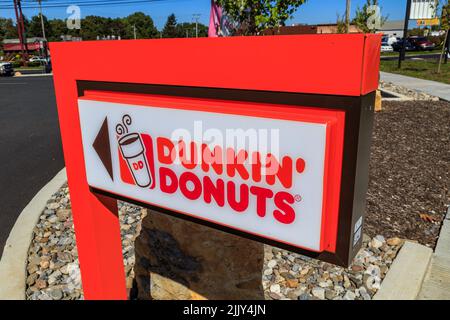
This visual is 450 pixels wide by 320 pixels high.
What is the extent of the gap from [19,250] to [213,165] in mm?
3292

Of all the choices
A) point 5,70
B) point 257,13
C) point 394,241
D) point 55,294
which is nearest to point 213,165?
point 55,294

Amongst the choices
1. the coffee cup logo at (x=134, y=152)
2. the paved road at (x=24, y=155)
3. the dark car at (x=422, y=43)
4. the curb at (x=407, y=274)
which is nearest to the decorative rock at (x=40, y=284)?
the paved road at (x=24, y=155)

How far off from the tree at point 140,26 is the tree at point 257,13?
104381 millimetres

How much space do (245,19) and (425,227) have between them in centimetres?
699

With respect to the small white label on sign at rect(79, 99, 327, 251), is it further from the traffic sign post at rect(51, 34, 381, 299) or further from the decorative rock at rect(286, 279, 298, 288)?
the decorative rock at rect(286, 279, 298, 288)

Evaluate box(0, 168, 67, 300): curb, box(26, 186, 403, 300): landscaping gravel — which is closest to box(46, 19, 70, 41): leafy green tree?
box(0, 168, 67, 300): curb

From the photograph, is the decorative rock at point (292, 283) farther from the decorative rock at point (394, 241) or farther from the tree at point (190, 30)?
Answer: the tree at point (190, 30)

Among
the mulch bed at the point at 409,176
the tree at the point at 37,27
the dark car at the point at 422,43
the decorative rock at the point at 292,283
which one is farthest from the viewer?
the tree at the point at 37,27

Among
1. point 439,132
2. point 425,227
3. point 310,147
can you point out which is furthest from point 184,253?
point 439,132

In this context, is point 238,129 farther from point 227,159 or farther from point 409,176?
point 409,176

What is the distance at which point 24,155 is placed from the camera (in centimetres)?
774

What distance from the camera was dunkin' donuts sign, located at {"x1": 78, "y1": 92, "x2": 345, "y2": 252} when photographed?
1312 mm

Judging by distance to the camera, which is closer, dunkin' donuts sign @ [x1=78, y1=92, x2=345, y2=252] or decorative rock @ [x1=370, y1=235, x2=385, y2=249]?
dunkin' donuts sign @ [x1=78, y1=92, x2=345, y2=252]

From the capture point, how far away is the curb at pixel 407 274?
3225 mm
